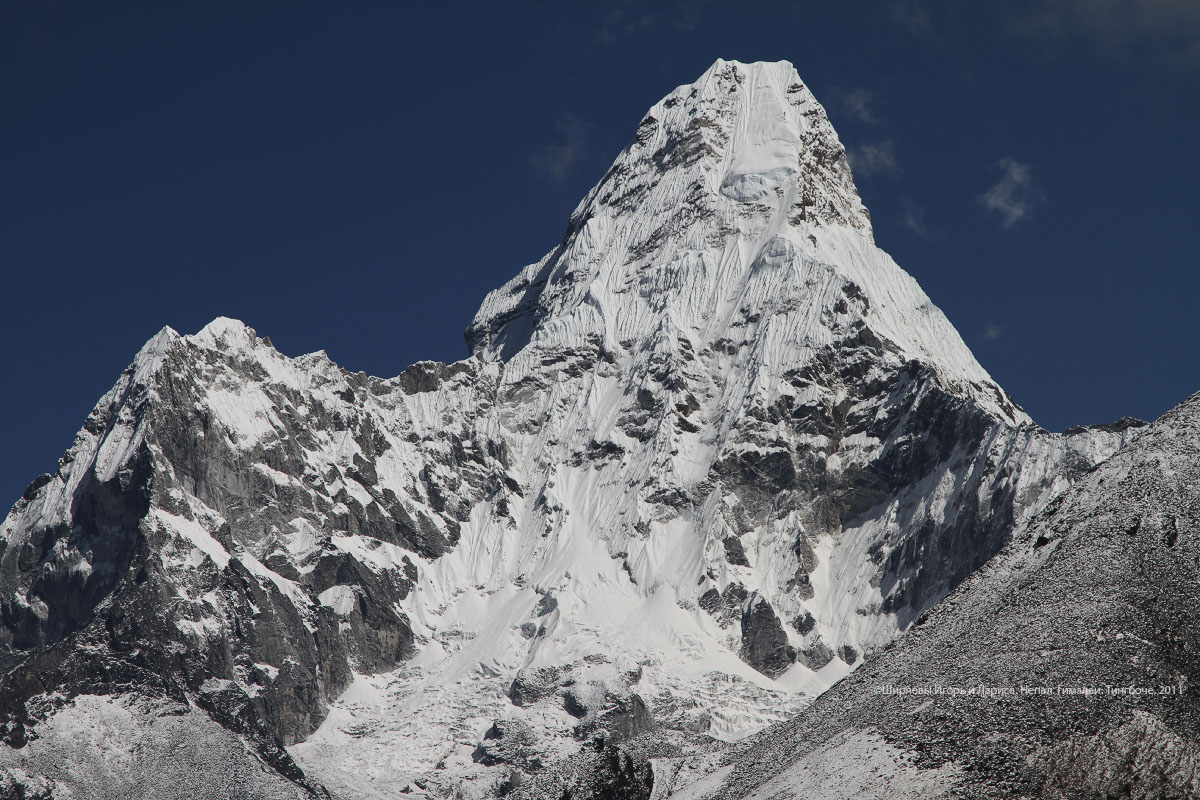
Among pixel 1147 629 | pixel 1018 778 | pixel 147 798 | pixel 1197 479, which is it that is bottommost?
pixel 1018 778

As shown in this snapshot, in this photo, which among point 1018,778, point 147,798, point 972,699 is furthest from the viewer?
point 147,798

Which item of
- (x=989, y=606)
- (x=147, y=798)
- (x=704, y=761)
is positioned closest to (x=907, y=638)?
(x=989, y=606)

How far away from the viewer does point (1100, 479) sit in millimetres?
108500

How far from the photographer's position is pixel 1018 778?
284 ft

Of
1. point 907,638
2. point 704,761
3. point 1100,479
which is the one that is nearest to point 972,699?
point 907,638

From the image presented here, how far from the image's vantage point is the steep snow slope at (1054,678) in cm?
8725

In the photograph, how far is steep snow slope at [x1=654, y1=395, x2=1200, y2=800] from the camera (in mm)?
87250

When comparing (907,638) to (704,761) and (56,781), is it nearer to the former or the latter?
(704,761)

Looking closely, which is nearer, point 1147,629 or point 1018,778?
point 1018,778

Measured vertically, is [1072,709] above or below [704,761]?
below

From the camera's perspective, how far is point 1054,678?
306 feet

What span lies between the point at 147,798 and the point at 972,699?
117m

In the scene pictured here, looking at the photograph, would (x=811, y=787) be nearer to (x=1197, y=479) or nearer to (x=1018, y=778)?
(x=1018, y=778)

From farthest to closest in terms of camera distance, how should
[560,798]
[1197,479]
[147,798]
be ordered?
[147,798]
[560,798]
[1197,479]
